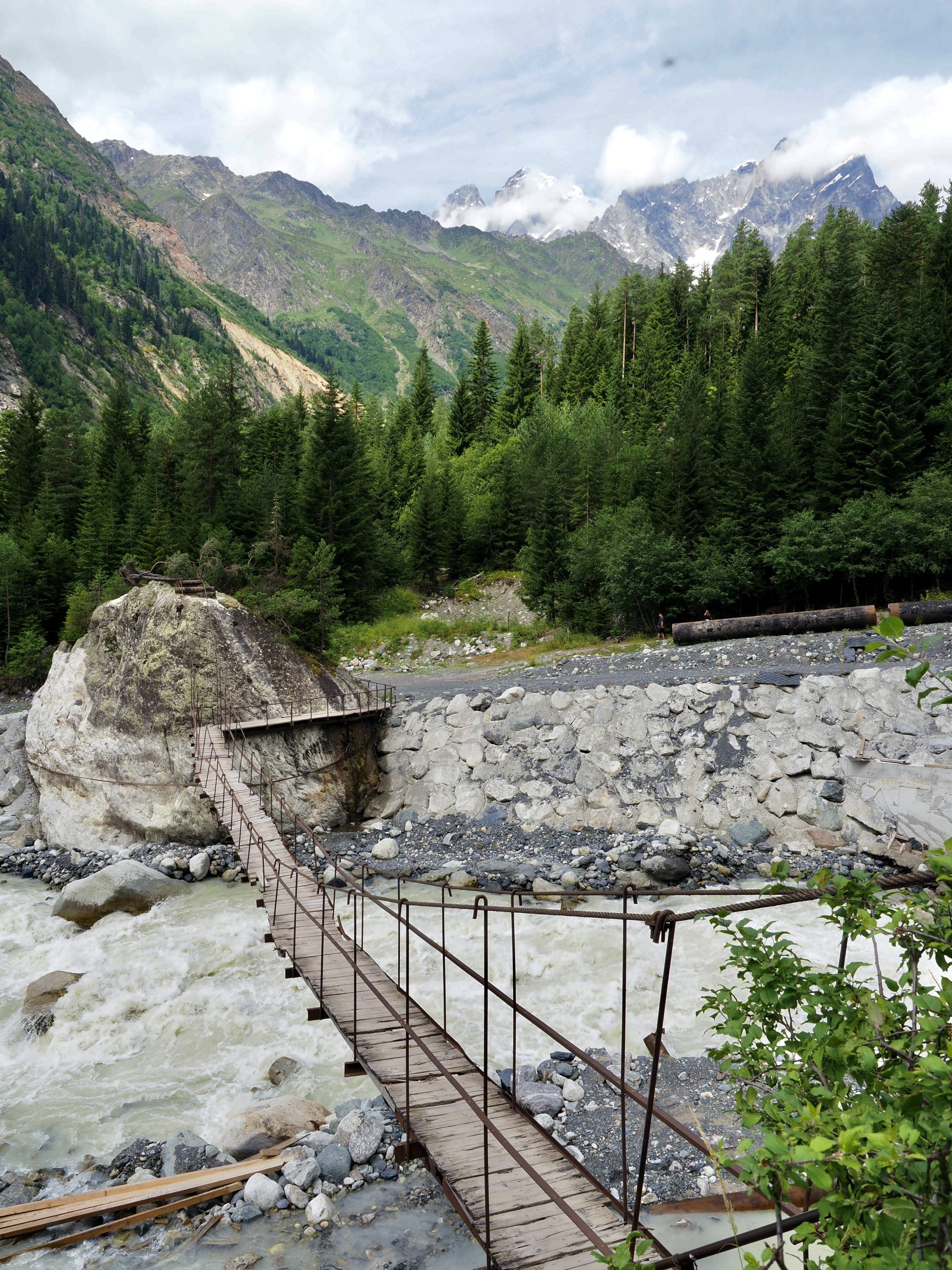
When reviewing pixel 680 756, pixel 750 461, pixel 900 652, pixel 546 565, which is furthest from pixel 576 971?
pixel 546 565

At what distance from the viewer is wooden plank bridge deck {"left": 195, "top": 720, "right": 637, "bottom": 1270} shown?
4.18 metres

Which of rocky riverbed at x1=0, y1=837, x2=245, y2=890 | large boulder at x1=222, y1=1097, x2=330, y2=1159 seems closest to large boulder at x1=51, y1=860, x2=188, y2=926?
rocky riverbed at x1=0, y1=837, x2=245, y2=890

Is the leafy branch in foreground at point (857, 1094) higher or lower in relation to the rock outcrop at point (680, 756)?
higher

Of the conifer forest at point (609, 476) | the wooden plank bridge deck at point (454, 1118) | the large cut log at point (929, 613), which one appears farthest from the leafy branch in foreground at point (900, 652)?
the conifer forest at point (609, 476)

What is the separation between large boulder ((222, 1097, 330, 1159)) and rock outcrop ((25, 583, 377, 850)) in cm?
819

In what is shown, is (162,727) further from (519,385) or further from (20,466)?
(519,385)

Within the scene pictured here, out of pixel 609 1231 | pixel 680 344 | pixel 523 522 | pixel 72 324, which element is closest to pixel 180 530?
pixel 523 522

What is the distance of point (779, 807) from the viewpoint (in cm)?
1420

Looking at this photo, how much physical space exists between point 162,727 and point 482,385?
50.5 m

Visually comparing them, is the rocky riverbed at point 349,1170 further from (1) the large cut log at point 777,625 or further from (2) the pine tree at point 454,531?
(2) the pine tree at point 454,531

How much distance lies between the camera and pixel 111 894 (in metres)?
12.6

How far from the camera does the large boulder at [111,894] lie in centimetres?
1246

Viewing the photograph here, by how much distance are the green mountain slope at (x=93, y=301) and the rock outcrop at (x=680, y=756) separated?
304ft

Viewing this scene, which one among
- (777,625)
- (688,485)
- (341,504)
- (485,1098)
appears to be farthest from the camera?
(341,504)
